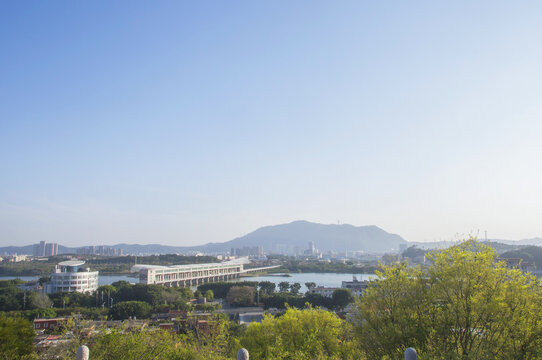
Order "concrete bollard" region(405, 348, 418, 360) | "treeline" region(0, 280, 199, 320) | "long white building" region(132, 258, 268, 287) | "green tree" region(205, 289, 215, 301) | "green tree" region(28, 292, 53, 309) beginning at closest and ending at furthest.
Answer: "concrete bollard" region(405, 348, 418, 360)
"treeline" region(0, 280, 199, 320)
"green tree" region(28, 292, 53, 309)
"green tree" region(205, 289, 215, 301)
"long white building" region(132, 258, 268, 287)

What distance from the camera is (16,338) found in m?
7.95

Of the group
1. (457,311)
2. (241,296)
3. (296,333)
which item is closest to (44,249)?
(241,296)

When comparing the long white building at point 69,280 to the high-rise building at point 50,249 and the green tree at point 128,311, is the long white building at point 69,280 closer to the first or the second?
the green tree at point 128,311

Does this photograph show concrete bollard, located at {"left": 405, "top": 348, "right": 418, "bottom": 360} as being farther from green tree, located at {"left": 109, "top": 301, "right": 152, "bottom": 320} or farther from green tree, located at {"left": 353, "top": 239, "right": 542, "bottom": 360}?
green tree, located at {"left": 109, "top": 301, "right": 152, "bottom": 320}

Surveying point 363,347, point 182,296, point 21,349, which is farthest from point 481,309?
point 182,296

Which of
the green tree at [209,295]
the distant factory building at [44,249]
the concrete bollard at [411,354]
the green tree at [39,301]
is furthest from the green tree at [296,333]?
the distant factory building at [44,249]

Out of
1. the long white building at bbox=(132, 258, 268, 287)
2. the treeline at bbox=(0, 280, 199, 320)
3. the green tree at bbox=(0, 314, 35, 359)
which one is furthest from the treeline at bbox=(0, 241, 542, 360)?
the long white building at bbox=(132, 258, 268, 287)

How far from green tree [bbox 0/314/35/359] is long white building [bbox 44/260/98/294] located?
23.2 metres

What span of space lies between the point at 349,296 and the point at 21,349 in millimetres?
17479

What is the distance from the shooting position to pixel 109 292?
24969 millimetres

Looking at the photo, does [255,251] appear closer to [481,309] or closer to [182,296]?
[182,296]

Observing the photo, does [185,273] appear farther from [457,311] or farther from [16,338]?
[457,311]

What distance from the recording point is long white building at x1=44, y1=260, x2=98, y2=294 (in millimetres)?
29736

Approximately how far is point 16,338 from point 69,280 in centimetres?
2466
